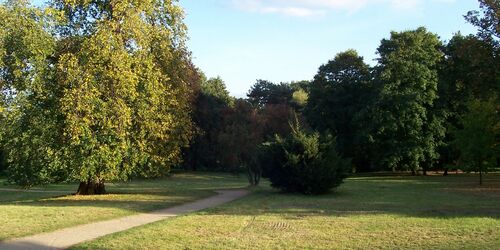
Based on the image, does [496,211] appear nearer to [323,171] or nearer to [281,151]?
[323,171]

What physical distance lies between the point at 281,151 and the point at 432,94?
24364mm

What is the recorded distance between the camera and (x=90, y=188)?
25.1 meters

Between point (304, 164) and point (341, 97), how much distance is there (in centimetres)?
2667

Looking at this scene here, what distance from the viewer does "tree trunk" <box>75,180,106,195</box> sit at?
2483 centimetres

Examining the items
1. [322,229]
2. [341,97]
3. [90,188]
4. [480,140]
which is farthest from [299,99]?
[322,229]

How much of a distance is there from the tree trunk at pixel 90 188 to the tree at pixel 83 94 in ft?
8.43

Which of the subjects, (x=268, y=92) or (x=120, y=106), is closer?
(x=120, y=106)

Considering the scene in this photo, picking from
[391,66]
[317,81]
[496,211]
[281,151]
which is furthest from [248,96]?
[496,211]

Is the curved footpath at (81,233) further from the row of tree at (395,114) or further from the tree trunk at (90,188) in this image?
the row of tree at (395,114)

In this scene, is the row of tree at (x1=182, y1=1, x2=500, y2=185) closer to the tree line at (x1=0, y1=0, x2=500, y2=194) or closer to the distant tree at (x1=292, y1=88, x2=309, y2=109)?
the tree line at (x1=0, y1=0, x2=500, y2=194)

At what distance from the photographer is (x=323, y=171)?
80.5ft

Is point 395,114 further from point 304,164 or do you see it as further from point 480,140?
point 304,164

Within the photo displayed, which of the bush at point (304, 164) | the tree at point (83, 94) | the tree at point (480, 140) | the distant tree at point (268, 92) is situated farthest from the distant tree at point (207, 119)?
the tree at point (83, 94)

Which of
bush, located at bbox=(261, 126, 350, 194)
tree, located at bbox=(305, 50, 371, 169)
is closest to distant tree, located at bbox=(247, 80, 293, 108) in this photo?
Result: tree, located at bbox=(305, 50, 371, 169)
